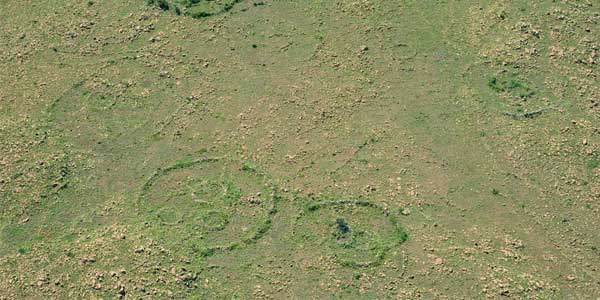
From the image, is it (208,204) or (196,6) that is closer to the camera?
(208,204)

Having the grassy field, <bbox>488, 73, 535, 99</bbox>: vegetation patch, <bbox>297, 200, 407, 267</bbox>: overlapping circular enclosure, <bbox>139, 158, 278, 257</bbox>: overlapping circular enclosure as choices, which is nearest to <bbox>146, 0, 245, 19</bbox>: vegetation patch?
Answer: the grassy field

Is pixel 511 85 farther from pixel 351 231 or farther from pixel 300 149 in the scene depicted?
pixel 351 231

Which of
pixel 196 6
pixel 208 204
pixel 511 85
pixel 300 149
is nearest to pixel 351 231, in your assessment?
pixel 300 149

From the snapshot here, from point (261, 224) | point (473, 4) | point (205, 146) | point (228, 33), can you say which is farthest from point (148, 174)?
point (473, 4)

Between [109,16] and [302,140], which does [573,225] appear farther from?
[109,16]

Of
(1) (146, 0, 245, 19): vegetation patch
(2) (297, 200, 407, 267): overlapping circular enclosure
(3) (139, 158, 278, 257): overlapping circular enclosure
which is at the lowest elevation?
(2) (297, 200, 407, 267): overlapping circular enclosure

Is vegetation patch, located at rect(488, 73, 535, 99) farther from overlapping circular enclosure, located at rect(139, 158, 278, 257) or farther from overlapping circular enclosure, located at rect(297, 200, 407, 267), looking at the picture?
overlapping circular enclosure, located at rect(139, 158, 278, 257)
